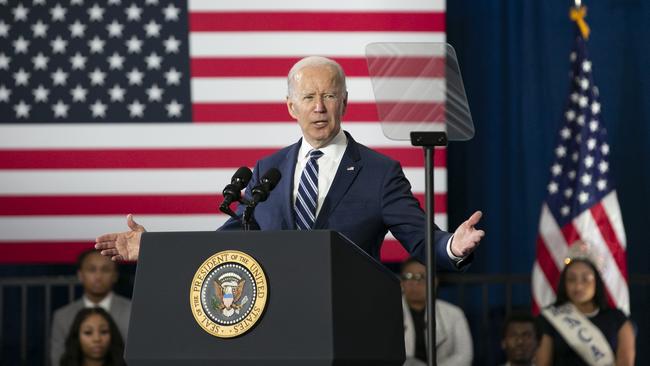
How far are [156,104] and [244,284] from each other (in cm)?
412

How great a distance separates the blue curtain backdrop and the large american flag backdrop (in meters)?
0.60

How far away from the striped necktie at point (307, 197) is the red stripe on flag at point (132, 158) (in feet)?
10.8

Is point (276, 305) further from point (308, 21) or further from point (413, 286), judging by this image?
point (308, 21)

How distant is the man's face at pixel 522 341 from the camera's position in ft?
18.4

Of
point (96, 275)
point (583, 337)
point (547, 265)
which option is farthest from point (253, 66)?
point (583, 337)

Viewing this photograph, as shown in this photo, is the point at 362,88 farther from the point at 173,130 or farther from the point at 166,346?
the point at 166,346

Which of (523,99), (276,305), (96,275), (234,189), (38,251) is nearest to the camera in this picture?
(276,305)

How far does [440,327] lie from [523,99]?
1603 millimetres

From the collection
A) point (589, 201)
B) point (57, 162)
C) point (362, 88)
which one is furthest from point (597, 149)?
point (57, 162)

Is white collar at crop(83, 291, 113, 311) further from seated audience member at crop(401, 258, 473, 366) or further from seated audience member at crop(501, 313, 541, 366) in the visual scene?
seated audience member at crop(501, 313, 541, 366)

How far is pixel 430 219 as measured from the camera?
2.26 meters

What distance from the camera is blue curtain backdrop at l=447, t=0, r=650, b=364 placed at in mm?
6480

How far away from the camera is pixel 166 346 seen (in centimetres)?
212

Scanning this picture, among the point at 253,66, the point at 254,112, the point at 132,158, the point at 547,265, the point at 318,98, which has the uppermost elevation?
the point at 253,66
